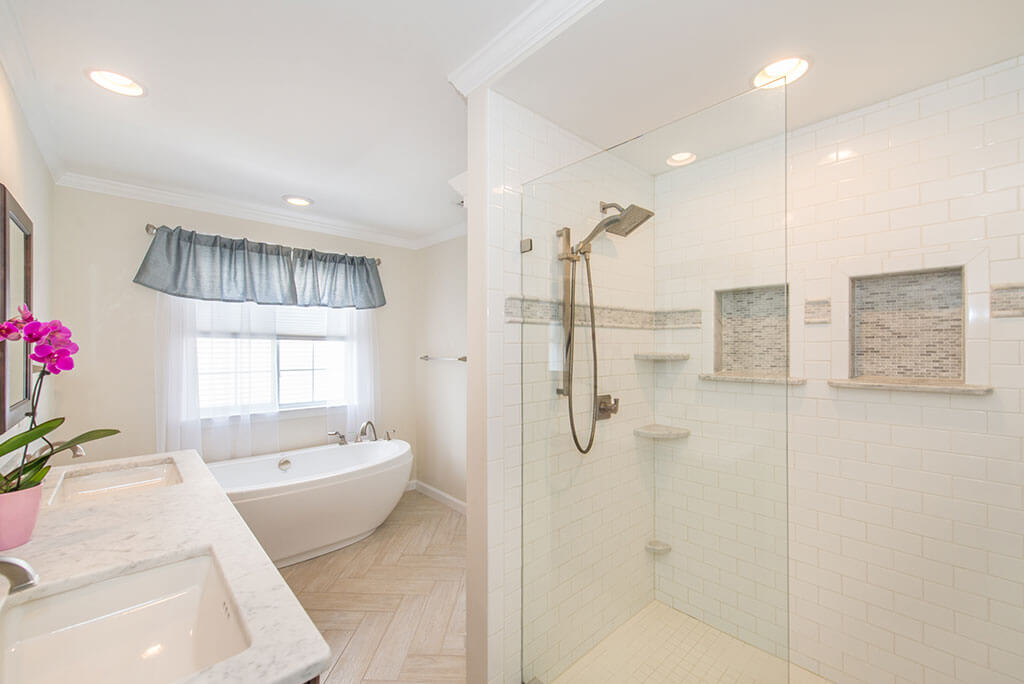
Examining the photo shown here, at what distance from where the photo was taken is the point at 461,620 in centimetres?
232

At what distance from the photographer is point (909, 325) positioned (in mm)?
1744

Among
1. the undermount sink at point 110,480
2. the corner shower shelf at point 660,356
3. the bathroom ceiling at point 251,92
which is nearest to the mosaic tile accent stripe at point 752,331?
the corner shower shelf at point 660,356

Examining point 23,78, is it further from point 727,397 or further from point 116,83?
point 727,397

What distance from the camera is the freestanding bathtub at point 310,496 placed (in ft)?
8.79

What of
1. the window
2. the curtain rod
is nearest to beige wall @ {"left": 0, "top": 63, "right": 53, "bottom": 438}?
the curtain rod

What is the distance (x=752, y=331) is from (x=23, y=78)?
2.89 m

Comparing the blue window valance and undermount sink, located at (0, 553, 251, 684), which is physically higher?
the blue window valance

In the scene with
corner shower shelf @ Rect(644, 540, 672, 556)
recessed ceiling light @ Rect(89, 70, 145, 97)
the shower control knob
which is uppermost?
recessed ceiling light @ Rect(89, 70, 145, 97)

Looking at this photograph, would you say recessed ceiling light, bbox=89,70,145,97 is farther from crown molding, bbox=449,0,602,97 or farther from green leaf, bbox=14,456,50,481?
green leaf, bbox=14,456,50,481

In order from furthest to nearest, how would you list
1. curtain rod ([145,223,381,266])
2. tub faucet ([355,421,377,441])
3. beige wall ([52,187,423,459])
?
1. tub faucet ([355,421,377,441])
2. curtain rod ([145,223,381,266])
3. beige wall ([52,187,423,459])

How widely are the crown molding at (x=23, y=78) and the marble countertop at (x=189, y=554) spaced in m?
1.55

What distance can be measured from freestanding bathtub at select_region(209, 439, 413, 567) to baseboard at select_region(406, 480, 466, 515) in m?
0.64

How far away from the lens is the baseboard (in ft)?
12.4

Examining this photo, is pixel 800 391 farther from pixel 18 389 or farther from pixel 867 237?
pixel 18 389
